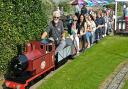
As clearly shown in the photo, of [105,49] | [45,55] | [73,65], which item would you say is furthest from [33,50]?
[105,49]

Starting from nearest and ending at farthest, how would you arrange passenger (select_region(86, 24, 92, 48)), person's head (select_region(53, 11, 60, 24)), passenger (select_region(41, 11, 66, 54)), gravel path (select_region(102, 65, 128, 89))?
gravel path (select_region(102, 65, 128, 89))
person's head (select_region(53, 11, 60, 24))
passenger (select_region(41, 11, 66, 54))
passenger (select_region(86, 24, 92, 48))

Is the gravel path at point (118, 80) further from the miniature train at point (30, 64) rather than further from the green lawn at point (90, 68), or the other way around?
the miniature train at point (30, 64)

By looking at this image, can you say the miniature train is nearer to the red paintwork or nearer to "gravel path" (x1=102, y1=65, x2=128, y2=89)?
the red paintwork

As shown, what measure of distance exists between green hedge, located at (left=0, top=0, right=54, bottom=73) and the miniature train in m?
0.72

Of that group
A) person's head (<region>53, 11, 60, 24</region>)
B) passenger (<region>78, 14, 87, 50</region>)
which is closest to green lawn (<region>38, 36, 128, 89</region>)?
passenger (<region>78, 14, 87, 50</region>)

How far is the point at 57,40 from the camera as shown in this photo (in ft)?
41.4

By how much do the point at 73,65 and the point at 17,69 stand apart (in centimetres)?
377

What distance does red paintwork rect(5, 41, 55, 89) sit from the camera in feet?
33.2

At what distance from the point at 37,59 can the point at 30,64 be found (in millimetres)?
380

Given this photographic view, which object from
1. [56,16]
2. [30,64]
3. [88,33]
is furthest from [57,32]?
[88,33]

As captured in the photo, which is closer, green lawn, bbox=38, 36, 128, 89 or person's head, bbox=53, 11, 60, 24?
green lawn, bbox=38, 36, 128, 89

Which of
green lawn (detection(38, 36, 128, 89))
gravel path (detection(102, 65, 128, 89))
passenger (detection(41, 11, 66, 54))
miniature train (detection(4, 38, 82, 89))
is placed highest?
passenger (detection(41, 11, 66, 54))

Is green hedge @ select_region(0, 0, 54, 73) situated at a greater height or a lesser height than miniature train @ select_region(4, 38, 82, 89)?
greater

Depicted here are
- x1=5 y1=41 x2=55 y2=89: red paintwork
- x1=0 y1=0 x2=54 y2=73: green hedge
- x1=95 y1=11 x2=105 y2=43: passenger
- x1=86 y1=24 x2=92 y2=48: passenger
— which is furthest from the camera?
x1=95 y1=11 x2=105 y2=43: passenger
